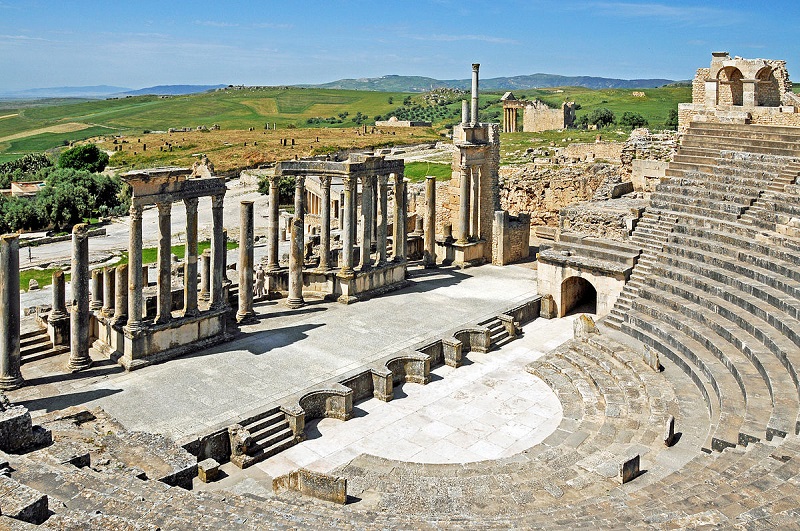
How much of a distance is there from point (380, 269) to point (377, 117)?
457ft

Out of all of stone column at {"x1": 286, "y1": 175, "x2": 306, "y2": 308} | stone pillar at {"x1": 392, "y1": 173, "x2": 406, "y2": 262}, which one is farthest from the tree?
stone column at {"x1": 286, "y1": 175, "x2": 306, "y2": 308}

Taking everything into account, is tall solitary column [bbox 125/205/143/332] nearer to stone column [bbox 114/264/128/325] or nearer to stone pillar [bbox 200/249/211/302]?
stone column [bbox 114/264/128/325]

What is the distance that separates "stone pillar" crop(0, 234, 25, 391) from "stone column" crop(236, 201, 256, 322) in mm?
6745

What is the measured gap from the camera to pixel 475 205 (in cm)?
3281

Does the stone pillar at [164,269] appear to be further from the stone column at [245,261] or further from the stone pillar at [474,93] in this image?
the stone pillar at [474,93]

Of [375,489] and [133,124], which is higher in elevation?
[133,124]

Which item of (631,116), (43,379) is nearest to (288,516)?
(43,379)

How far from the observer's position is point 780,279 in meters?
20.6

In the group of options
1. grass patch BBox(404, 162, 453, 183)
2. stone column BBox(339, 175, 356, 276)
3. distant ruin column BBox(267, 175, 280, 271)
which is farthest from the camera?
grass patch BBox(404, 162, 453, 183)

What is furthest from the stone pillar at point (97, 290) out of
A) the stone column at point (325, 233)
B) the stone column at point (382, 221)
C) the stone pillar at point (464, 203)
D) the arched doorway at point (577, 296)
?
the arched doorway at point (577, 296)

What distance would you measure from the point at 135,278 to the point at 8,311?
3144mm

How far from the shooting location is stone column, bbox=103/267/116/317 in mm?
21734

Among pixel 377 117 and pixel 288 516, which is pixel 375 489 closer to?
pixel 288 516

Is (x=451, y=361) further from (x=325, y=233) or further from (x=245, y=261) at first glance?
(x=325, y=233)
